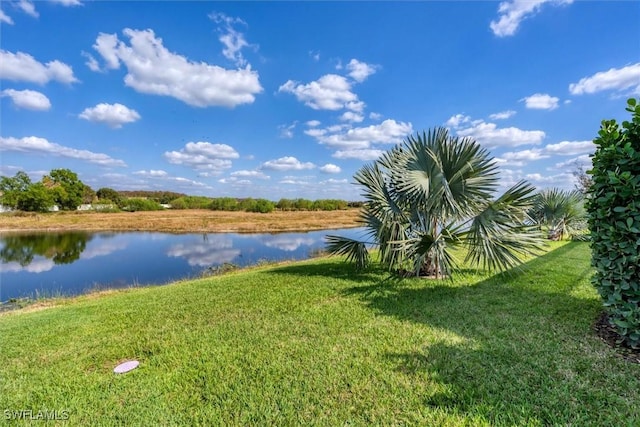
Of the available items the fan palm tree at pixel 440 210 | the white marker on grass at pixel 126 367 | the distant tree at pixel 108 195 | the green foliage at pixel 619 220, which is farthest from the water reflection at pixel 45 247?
the distant tree at pixel 108 195

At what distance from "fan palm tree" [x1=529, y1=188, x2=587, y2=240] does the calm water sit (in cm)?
764

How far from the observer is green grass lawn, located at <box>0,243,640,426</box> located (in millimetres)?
1956

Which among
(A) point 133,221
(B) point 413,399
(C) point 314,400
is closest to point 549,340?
(B) point 413,399

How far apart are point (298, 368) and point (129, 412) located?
128 cm

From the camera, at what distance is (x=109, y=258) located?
15.4 metres

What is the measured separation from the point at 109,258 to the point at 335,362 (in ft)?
56.7

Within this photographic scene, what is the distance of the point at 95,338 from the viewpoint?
3.50m

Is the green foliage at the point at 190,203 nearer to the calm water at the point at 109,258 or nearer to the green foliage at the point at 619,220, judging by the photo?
the calm water at the point at 109,258

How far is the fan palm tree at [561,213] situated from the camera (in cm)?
1091

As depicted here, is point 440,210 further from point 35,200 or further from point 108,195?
point 108,195

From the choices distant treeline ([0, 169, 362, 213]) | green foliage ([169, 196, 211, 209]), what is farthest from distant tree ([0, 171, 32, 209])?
green foliage ([169, 196, 211, 209])

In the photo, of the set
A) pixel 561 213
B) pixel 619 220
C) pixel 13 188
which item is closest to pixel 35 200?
pixel 13 188

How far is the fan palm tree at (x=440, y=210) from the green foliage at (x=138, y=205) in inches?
2098

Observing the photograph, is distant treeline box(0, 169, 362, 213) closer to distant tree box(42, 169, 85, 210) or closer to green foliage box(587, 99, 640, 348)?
distant tree box(42, 169, 85, 210)
